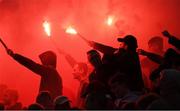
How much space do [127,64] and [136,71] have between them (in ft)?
0.57

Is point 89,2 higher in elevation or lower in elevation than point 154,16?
higher

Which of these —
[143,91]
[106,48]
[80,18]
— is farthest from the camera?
[80,18]

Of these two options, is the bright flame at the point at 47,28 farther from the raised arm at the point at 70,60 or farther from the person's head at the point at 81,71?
the person's head at the point at 81,71

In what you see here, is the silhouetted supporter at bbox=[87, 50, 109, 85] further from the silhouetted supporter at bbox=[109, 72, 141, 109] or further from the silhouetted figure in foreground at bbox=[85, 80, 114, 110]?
the silhouetted figure in foreground at bbox=[85, 80, 114, 110]

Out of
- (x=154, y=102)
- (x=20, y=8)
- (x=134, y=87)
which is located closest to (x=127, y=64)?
(x=134, y=87)

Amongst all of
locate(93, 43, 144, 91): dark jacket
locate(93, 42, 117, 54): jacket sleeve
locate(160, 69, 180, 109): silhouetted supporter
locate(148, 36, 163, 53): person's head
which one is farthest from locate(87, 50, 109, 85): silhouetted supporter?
locate(148, 36, 163, 53): person's head

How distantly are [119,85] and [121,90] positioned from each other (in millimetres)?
85

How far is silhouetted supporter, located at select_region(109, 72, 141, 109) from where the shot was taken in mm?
5871

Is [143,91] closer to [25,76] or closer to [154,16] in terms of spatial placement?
[154,16]

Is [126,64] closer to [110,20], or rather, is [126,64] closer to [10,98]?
[10,98]

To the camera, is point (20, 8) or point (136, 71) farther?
point (20, 8)

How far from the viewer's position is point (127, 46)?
7.57m

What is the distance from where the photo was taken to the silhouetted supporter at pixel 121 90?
587cm

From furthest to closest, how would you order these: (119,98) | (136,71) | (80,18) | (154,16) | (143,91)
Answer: (80,18) → (154,16) → (136,71) → (143,91) → (119,98)
